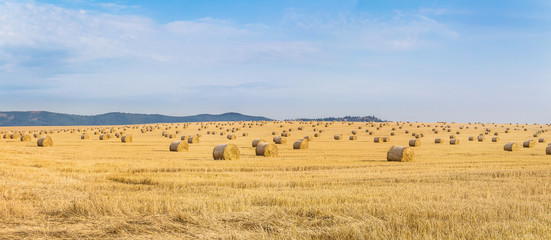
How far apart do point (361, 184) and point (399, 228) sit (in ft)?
21.5

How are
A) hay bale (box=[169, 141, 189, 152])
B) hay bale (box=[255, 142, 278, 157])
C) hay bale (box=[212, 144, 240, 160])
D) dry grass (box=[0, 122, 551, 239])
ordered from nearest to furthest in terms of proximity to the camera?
dry grass (box=[0, 122, 551, 239]) < hay bale (box=[212, 144, 240, 160]) < hay bale (box=[255, 142, 278, 157]) < hay bale (box=[169, 141, 189, 152])

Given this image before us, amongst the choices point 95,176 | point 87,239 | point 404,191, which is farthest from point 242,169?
point 87,239

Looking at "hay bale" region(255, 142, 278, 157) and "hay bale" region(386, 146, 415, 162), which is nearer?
"hay bale" region(386, 146, 415, 162)

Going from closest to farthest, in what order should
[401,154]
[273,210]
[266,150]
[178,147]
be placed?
[273,210] < [401,154] < [266,150] < [178,147]

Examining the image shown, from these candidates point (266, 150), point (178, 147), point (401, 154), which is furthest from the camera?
point (178, 147)

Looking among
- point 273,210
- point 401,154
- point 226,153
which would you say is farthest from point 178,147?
point 273,210

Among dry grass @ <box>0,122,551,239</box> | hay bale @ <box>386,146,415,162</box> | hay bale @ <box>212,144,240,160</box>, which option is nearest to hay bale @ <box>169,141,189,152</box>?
hay bale @ <box>212,144,240,160</box>

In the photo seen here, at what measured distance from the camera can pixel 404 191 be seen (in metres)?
11.6

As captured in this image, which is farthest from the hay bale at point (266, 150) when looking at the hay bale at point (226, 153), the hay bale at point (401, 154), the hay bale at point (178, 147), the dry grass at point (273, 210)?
the dry grass at point (273, 210)

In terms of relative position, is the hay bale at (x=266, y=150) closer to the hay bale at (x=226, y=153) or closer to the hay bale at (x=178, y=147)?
the hay bale at (x=226, y=153)

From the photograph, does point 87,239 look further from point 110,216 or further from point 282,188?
point 282,188

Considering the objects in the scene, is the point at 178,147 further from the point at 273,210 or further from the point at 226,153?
the point at 273,210

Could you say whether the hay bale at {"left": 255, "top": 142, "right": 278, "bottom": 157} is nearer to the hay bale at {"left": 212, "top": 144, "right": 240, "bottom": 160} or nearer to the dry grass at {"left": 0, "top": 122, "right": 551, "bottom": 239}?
the hay bale at {"left": 212, "top": 144, "right": 240, "bottom": 160}

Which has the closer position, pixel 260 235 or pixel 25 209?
pixel 260 235
